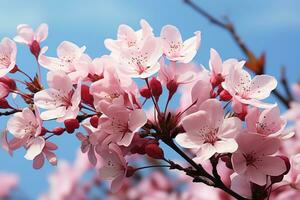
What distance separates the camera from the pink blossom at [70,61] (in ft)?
4.06

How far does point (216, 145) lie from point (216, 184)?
0.10 m

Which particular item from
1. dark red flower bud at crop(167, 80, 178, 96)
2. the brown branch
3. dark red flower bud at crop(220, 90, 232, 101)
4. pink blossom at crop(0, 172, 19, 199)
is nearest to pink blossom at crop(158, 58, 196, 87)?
dark red flower bud at crop(167, 80, 178, 96)

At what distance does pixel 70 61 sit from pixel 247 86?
1.38 feet

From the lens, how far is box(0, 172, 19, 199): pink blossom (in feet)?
13.7

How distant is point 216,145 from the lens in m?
1.12

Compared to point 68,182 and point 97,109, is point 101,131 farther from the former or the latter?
point 68,182

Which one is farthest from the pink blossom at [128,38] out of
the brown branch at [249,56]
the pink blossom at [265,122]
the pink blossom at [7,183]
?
the pink blossom at [7,183]

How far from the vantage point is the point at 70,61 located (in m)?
1.30

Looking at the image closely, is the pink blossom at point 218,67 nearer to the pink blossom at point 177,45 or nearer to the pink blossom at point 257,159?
the pink blossom at point 177,45

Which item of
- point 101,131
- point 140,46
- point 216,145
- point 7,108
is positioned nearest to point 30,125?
point 7,108

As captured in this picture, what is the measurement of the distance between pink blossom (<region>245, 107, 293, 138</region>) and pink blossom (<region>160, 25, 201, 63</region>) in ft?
0.64

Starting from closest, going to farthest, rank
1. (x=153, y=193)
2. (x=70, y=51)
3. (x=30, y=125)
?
(x=30, y=125) → (x=70, y=51) → (x=153, y=193)

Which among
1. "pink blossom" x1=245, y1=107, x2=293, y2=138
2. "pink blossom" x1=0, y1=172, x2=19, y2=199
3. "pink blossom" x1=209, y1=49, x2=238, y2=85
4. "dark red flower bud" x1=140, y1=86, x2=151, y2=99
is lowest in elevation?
"pink blossom" x1=0, y1=172, x2=19, y2=199

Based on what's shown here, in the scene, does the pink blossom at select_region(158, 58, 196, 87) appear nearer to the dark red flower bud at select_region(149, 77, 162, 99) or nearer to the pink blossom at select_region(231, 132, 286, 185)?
the dark red flower bud at select_region(149, 77, 162, 99)
